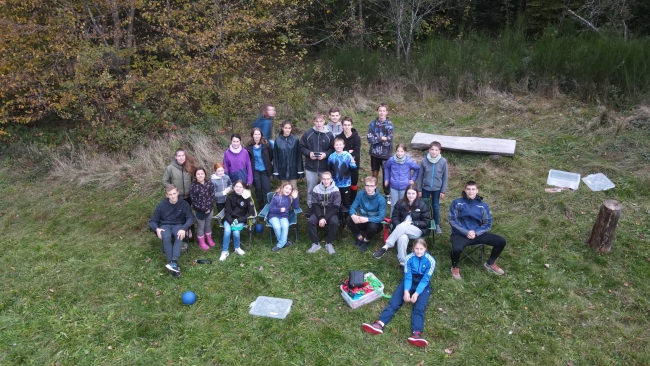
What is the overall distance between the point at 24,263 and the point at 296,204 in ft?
11.9

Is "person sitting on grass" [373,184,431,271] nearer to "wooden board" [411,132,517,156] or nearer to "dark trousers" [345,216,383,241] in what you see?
"dark trousers" [345,216,383,241]

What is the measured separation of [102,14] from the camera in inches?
359

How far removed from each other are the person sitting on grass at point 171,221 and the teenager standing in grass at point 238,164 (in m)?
0.85

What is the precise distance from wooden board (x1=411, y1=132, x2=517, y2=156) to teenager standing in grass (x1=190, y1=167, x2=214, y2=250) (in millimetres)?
4208

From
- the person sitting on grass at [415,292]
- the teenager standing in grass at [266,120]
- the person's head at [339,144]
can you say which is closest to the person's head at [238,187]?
the teenager standing in grass at [266,120]

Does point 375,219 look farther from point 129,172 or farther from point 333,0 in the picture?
point 333,0

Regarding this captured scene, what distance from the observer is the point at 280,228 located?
5.82m

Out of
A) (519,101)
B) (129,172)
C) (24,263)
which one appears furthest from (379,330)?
(519,101)

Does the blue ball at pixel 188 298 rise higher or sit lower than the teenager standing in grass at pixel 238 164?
lower

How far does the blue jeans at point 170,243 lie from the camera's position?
5.39m

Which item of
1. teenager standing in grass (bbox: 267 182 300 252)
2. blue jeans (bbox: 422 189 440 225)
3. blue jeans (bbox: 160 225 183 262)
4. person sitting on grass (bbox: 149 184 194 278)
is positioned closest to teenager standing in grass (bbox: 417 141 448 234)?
blue jeans (bbox: 422 189 440 225)

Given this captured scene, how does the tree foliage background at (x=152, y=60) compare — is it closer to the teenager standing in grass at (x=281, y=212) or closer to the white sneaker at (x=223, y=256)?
the teenager standing in grass at (x=281, y=212)

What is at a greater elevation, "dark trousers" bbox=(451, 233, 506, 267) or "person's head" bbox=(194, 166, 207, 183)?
"person's head" bbox=(194, 166, 207, 183)

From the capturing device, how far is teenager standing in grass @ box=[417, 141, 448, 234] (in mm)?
5766
